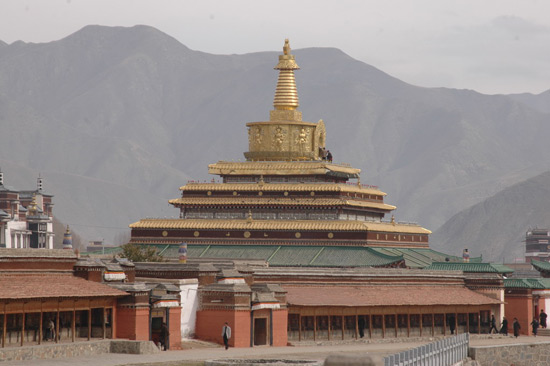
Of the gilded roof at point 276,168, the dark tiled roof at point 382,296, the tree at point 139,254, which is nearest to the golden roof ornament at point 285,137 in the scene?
the gilded roof at point 276,168

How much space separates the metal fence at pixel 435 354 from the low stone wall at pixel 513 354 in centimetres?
123

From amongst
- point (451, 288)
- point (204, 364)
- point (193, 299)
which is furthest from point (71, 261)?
point (451, 288)

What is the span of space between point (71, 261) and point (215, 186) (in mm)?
37649

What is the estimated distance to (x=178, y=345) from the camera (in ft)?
211

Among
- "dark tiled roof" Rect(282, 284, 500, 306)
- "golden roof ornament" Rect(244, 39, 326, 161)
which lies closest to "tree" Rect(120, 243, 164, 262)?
"golden roof ornament" Rect(244, 39, 326, 161)

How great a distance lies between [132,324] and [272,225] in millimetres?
34181

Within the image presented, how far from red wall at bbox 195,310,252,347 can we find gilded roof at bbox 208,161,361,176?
32.7 m

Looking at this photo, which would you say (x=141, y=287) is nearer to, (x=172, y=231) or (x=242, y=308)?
(x=242, y=308)

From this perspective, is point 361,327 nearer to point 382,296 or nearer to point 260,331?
point 382,296

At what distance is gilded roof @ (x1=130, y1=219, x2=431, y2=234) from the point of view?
9469cm

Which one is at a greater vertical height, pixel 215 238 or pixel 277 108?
pixel 277 108

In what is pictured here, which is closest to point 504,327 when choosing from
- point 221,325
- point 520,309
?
point 520,309

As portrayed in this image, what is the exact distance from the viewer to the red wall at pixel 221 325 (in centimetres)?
6738

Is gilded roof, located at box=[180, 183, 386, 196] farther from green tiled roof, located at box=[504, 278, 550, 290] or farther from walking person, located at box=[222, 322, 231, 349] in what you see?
walking person, located at box=[222, 322, 231, 349]
